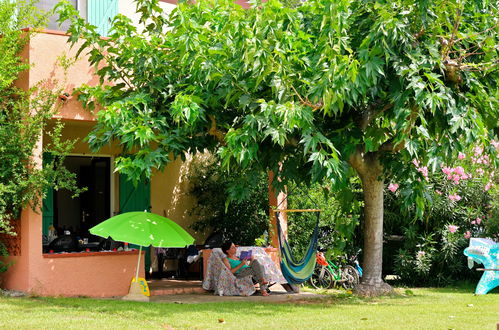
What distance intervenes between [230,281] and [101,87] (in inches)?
139

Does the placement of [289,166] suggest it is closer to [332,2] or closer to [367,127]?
[367,127]

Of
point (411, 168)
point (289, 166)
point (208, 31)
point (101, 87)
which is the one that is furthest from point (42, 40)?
point (411, 168)

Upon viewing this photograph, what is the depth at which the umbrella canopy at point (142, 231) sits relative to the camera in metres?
9.64

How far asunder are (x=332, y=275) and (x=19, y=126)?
5.82 m

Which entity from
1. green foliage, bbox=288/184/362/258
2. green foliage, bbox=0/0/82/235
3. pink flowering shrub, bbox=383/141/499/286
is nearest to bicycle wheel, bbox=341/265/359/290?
green foliage, bbox=288/184/362/258

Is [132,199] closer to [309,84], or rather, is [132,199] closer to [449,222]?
[449,222]

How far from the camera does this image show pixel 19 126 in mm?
10133

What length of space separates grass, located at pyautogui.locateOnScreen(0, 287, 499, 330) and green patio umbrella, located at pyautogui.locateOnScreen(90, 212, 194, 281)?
83 centimetres

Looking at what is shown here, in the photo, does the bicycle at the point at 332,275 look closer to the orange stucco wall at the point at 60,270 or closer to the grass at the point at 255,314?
the grass at the point at 255,314

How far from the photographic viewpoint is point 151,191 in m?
14.3

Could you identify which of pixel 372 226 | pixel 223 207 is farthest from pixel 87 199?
pixel 372 226

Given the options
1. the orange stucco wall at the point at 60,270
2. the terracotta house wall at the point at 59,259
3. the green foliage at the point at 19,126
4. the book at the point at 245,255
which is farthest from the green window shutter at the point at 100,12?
the book at the point at 245,255

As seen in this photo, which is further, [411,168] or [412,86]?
[411,168]

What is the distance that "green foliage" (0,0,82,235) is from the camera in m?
10.0
